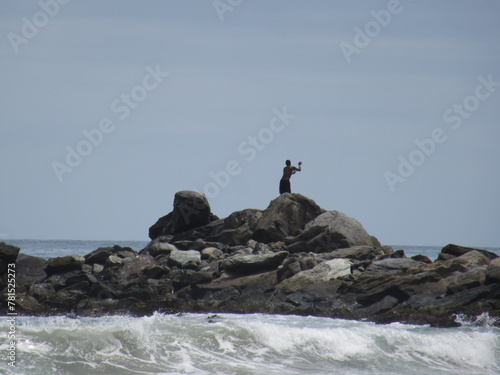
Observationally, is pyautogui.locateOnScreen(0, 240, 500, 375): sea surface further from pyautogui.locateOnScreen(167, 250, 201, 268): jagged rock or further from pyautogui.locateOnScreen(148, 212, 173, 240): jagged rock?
pyautogui.locateOnScreen(148, 212, 173, 240): jagged rock

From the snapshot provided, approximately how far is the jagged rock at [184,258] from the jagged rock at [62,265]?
2.90 metres

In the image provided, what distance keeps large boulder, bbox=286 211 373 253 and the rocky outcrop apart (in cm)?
3

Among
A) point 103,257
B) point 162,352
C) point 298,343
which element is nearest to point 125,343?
point 162,352

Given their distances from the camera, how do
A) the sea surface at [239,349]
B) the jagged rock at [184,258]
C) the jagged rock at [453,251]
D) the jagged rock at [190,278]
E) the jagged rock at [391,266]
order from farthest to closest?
the jagged rock at [184,258] → the jagged rock at [453,251] → the jagged rock at [190,278] → the jagged rock at [391,266] → the sea surface at [239,349]

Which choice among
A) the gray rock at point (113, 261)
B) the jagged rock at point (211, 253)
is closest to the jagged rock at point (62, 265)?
the gray rock at point (113, 261)

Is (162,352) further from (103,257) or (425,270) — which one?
(103,257)

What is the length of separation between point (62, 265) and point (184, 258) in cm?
382

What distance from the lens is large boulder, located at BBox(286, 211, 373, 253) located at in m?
26.9

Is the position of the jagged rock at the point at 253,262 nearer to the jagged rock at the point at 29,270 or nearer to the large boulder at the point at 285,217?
the large boulder at the point at 285,217

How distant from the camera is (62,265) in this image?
25.9m

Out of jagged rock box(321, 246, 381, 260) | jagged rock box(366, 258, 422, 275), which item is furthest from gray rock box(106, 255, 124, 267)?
jagged rock box(366, 258, 422, 275)

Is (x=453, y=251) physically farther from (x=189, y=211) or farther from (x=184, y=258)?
(x=189, y=211)

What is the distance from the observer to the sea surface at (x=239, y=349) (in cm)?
1530

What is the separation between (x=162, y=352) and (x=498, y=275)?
9240 mm
